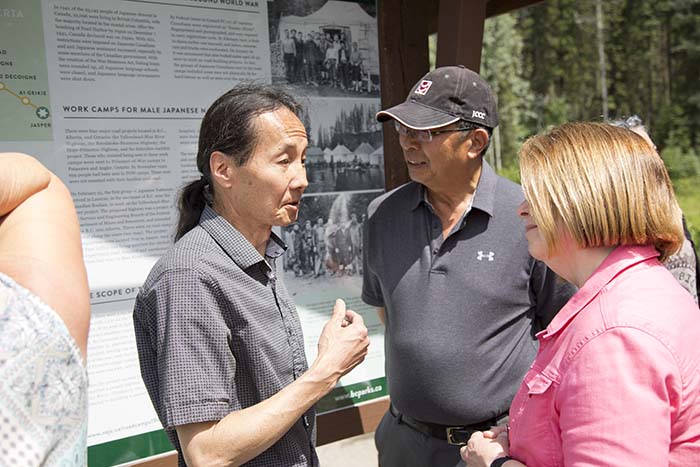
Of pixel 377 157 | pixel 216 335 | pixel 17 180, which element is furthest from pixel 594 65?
pixel 17 180

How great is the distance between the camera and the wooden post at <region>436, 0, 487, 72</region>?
2971 millimetres

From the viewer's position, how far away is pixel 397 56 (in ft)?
11.1

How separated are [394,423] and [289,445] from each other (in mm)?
924

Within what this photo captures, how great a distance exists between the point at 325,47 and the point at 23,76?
134cm

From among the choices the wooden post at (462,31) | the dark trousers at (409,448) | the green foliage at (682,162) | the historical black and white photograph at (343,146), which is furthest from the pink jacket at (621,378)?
the green foliage at (682,162)

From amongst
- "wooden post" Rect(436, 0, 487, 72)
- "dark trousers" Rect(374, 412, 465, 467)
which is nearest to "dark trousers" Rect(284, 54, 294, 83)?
"wooden post" Rect(436, 0, 487, 72)

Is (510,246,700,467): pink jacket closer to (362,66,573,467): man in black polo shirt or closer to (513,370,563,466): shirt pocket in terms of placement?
(513,370,563,466): shirt pocket

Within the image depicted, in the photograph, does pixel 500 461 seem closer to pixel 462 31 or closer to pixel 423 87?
pixel 423 87

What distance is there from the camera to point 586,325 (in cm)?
127

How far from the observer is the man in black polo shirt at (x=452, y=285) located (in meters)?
2.26

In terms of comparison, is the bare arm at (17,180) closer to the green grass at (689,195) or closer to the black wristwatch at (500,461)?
the black wristwatch at (500,461)

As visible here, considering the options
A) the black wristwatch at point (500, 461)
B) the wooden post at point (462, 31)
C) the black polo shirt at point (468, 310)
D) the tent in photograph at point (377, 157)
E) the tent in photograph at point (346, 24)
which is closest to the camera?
the black wristwatch at point (500, 461)

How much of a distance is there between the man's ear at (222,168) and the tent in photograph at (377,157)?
1.68m

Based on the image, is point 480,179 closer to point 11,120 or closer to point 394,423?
point 394,423
